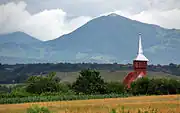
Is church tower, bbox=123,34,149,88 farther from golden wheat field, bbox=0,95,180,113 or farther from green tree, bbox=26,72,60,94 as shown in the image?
golden wheat field, bbox=0,95,180,113

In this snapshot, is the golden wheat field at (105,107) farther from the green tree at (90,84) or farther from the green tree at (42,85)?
the green tree at (90,84)

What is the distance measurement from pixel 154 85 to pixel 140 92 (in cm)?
454

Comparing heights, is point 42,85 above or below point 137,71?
below

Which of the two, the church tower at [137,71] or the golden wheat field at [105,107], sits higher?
the church tower at [137,71]

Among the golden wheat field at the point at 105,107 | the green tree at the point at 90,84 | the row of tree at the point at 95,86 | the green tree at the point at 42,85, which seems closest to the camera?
the golden wheat field at the point at 105,107

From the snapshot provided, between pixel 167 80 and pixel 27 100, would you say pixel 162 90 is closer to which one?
pixel 167 80

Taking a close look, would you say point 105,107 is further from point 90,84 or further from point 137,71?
point 137,71

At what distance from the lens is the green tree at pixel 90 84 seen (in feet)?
383

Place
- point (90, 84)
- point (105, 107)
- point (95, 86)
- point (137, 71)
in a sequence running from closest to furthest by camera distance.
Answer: point (105, 107), point (90, 84), point (95, 86), point (137, 71)

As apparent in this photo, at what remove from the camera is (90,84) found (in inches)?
4601

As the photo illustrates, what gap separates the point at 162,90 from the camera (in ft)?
368

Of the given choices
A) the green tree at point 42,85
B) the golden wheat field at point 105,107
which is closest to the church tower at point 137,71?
the green tree at point 42,85

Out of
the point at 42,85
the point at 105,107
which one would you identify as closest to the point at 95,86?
the point at 42,85

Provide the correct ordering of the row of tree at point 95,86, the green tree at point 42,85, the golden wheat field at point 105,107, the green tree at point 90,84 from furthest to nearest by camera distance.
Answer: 1. the green tree at point 90,84
2. the green tree at point 42,85
3. the row of tree at point 95,86
4. the golden wheat field at point 105,107
